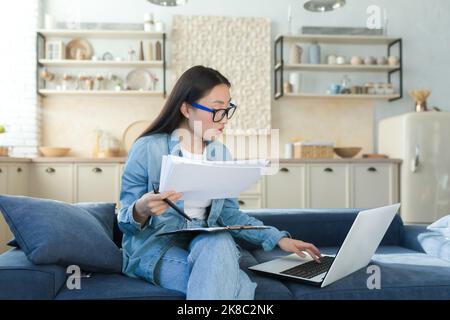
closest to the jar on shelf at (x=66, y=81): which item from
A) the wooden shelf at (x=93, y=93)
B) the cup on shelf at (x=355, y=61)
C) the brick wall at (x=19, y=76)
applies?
the wooden shelf at (x=93, y=93)

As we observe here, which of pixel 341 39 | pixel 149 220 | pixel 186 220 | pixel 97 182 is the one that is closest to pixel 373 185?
pixel 341 39

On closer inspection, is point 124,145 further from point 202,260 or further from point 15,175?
point 202,260

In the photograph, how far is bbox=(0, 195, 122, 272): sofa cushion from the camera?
1.58 metres

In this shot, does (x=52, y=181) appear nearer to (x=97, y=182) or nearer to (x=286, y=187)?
(x=97, y=182)

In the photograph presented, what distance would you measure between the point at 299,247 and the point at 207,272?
1.73 feet

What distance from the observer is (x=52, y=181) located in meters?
4.54

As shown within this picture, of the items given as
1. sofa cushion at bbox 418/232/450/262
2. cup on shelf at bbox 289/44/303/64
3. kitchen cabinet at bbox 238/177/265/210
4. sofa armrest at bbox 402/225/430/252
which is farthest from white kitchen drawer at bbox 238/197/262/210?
sofa cushion at bbox 418/232/450/262

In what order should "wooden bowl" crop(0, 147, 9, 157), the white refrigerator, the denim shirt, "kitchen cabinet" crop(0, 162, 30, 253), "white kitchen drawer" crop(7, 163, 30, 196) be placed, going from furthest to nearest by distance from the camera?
1. the white refrigerator
2. "wooden bowl" crop(0, 147, 9, 157)
3. "white kitchen drawer" crop(7, 163, 30, 196)
4. "kitchen cabinet" crop(0, 162, 30, 253)
5. the denim shirt

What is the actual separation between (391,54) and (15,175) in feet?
13.7

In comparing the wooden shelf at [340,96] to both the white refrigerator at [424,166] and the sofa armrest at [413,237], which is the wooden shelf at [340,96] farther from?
Result: the sofa armrest at [413,237]

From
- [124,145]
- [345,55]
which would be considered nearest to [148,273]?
[124,145]

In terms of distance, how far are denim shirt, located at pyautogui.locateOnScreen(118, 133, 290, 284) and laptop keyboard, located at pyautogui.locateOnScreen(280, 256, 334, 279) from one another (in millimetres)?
131

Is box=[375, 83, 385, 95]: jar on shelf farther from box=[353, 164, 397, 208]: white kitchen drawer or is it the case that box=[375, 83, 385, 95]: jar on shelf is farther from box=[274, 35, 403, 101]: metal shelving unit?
box=[353, 164, 397, 208]: white kitchen drawer

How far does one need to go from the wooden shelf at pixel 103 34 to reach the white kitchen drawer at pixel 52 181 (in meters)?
1.42
